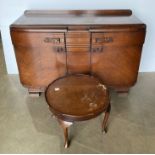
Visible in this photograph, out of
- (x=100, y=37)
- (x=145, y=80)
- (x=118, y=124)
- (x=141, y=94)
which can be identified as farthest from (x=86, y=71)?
(x=145, y=80)

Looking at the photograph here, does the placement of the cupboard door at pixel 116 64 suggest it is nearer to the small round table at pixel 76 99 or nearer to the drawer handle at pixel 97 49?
the drawer handle at pixel 97 49

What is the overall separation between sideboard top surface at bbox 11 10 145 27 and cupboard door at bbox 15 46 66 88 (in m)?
0.21

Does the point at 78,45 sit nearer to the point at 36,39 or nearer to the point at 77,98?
the point at 36,39

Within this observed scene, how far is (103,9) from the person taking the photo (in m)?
1.91

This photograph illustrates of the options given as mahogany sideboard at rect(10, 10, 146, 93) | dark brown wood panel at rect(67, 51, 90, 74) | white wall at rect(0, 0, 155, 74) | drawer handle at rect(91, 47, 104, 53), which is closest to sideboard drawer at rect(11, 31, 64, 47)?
mahogany sideboard at rect(10, 10, 146, 93)

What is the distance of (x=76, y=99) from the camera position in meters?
1.35

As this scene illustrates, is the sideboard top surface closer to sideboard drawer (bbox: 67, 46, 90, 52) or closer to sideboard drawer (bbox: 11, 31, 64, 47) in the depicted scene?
sideboard drawer (bbox: 11, 31, 64, 47)

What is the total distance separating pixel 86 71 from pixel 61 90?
0.38 meters

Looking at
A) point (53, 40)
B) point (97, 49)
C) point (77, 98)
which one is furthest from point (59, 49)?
point (77, 98)

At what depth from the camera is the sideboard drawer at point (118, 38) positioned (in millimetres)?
1540

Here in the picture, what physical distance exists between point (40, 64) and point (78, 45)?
389 millimetres

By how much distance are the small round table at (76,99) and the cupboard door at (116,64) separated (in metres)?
0.21

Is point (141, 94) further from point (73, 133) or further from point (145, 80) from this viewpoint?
point (73, 133)

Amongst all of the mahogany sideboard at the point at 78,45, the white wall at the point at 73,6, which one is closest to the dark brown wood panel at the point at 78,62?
the mahogany sideboard at the point at 78,45
